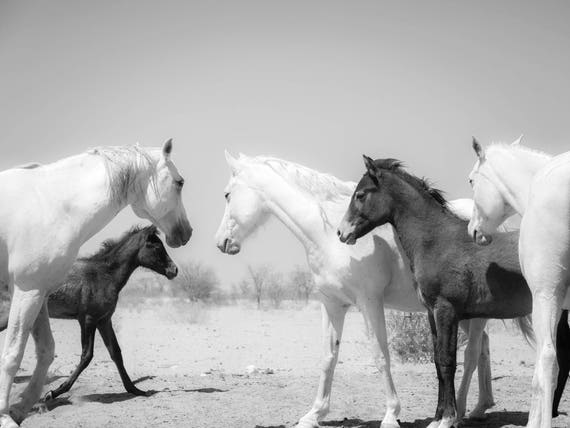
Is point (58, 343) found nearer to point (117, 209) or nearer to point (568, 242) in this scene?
point (117, 209)

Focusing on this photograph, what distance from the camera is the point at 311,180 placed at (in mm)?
7301

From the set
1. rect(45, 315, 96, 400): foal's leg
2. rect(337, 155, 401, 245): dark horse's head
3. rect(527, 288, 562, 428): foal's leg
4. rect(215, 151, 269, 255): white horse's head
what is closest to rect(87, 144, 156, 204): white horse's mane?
rect(215, 151, 269, 255): white horse's head

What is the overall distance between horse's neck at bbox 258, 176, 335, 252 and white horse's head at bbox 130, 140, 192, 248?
939mm

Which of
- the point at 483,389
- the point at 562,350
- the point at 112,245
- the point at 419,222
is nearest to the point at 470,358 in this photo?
the point at 483,389

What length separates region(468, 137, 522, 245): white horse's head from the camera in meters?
5.95

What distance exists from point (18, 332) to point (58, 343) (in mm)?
12016

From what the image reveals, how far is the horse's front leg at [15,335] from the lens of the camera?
579cm

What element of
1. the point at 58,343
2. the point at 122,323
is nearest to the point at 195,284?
the point at 122,323

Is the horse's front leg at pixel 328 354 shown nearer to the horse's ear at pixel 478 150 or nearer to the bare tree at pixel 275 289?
the horse's ear at pixel 478 150

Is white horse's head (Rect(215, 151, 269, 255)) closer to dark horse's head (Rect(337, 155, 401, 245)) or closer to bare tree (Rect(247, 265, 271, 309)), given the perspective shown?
dark horse's head (Rect(337, 155, 401, 245))

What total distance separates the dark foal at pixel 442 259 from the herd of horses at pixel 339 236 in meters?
0.01

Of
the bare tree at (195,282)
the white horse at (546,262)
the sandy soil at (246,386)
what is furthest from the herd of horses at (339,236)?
the bare tree at (195,282)

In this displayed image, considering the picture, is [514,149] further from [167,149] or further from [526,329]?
[167,149]

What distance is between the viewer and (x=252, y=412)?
730cm
